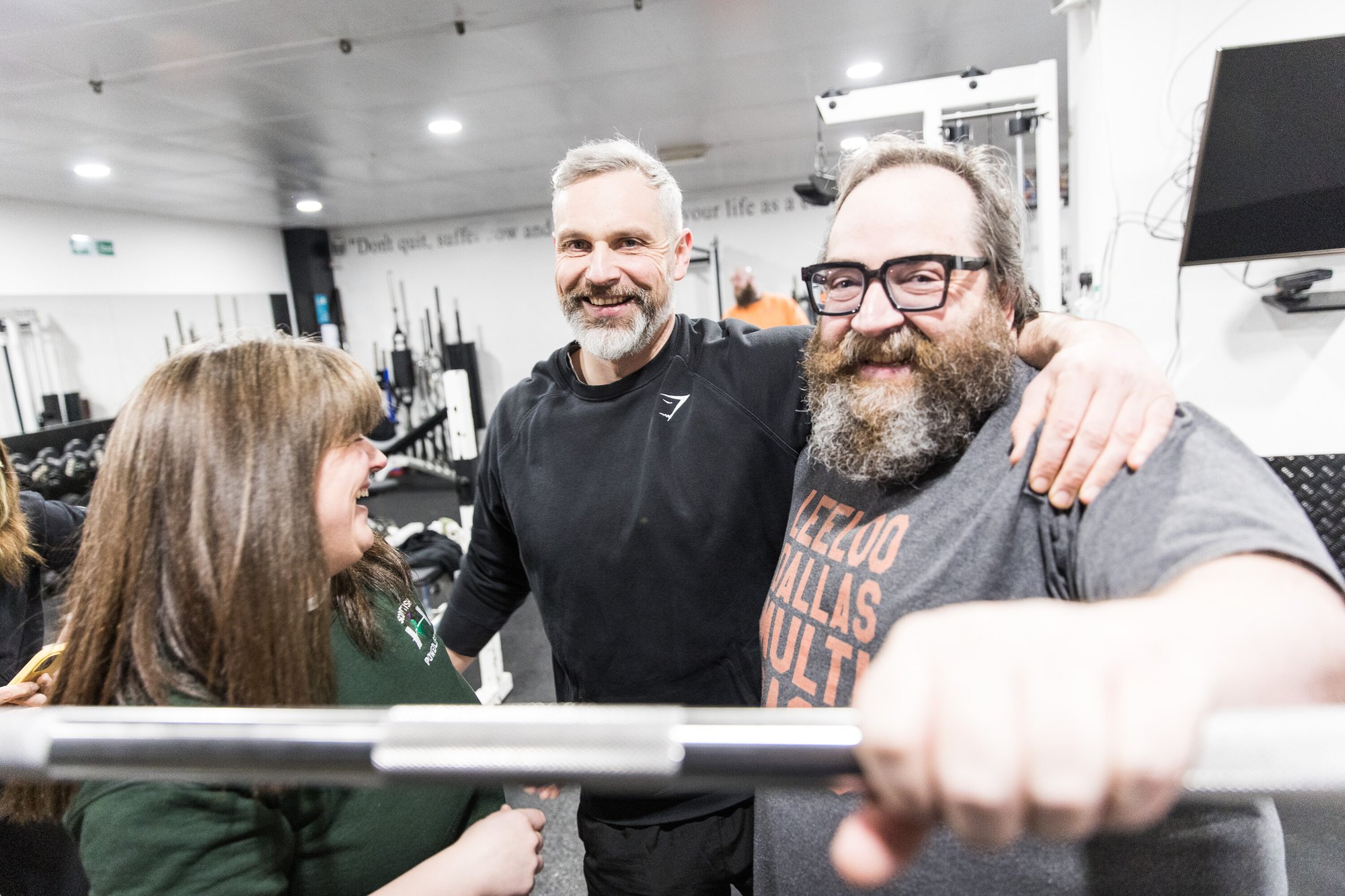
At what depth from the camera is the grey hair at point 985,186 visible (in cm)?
101

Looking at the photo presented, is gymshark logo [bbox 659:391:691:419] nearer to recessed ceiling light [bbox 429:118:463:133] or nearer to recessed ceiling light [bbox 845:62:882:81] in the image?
recessed ceiling light [bbox 845:62:882:81]

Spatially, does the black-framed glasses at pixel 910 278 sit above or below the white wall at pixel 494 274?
below

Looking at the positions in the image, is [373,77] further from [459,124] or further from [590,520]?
[590,520]

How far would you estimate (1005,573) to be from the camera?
781 millimetres

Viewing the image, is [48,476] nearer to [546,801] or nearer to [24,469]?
[24,469]

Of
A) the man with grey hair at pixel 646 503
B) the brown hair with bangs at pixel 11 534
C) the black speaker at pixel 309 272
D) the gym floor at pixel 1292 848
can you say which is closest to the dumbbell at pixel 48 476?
the black speaker at pixel 309 272

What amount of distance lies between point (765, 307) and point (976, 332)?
14.4 feet

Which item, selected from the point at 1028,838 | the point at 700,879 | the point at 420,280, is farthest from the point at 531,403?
the point at 420,280

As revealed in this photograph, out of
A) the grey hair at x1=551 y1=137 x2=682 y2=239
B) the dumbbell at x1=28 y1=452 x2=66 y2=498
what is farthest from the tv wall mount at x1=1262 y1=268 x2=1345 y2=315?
the dumbbell at x1=28 y1=452 x2=66 y2=498

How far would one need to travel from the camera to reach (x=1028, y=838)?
0.76m

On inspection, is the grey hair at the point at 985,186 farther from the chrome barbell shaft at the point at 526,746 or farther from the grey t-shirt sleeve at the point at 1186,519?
the chrome barbell shaft at the point at 526,746

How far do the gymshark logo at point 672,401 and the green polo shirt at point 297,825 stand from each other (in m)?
0.59

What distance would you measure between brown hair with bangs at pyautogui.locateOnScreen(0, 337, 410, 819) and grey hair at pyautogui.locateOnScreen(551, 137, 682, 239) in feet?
2.55

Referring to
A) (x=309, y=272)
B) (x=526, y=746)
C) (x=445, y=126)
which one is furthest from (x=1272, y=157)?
(x=309, y=272)
